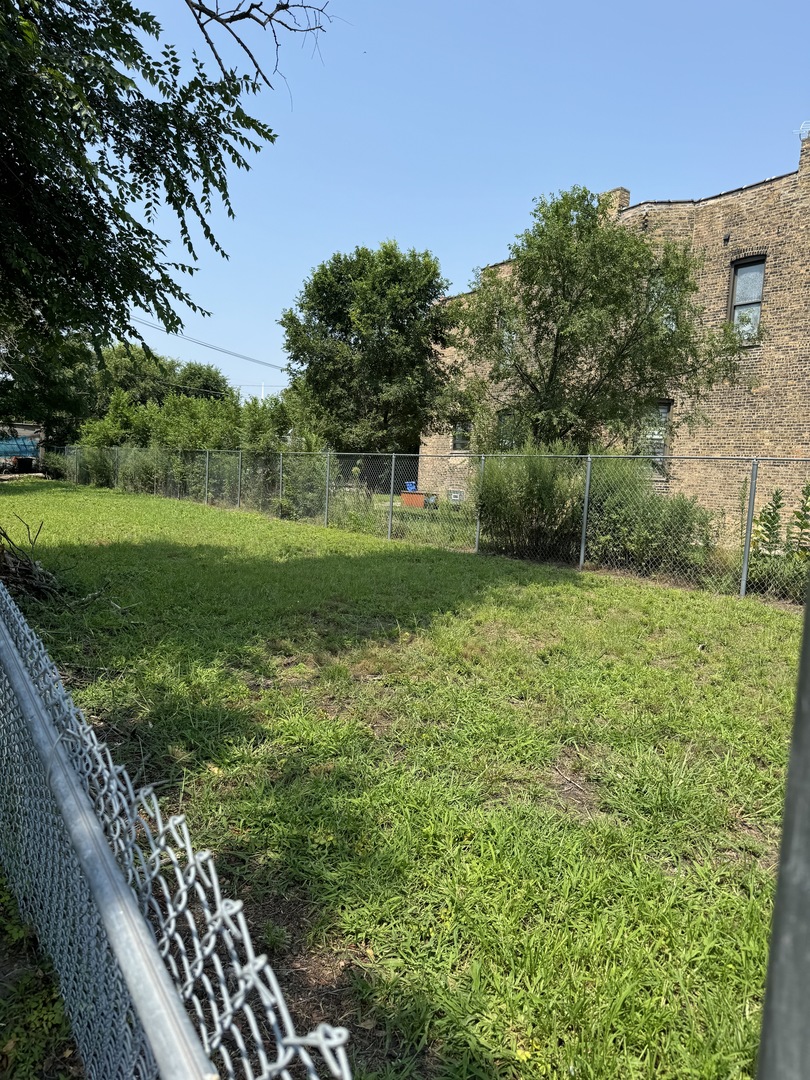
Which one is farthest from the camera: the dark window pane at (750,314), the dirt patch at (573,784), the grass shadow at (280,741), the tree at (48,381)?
the dark window pane at (750,314)

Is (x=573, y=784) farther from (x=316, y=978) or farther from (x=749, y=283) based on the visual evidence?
(x=749, y=283)

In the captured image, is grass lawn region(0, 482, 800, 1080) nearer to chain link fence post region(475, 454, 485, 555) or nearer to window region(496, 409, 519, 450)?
chain link fence post region(475, 454, 485, 555)

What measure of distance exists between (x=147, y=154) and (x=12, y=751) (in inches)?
224

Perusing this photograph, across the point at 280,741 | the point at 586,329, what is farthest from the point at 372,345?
the point at 280,741

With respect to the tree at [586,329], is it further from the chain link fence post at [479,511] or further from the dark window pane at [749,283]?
the dark window pane at [749,283]

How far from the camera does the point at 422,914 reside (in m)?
2.37

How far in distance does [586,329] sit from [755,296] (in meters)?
6.78

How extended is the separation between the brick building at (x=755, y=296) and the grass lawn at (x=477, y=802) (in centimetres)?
921

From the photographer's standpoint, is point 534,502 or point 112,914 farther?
point 534,502

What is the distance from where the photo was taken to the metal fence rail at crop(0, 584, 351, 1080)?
87 cm

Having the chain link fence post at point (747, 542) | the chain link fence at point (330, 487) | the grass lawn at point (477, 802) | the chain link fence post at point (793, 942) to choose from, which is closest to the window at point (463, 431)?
the chain link fence at point (330, 487)

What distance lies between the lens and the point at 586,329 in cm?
1170

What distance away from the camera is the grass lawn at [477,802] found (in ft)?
6.48

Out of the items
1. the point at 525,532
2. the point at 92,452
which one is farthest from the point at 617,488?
the point at 92,452
